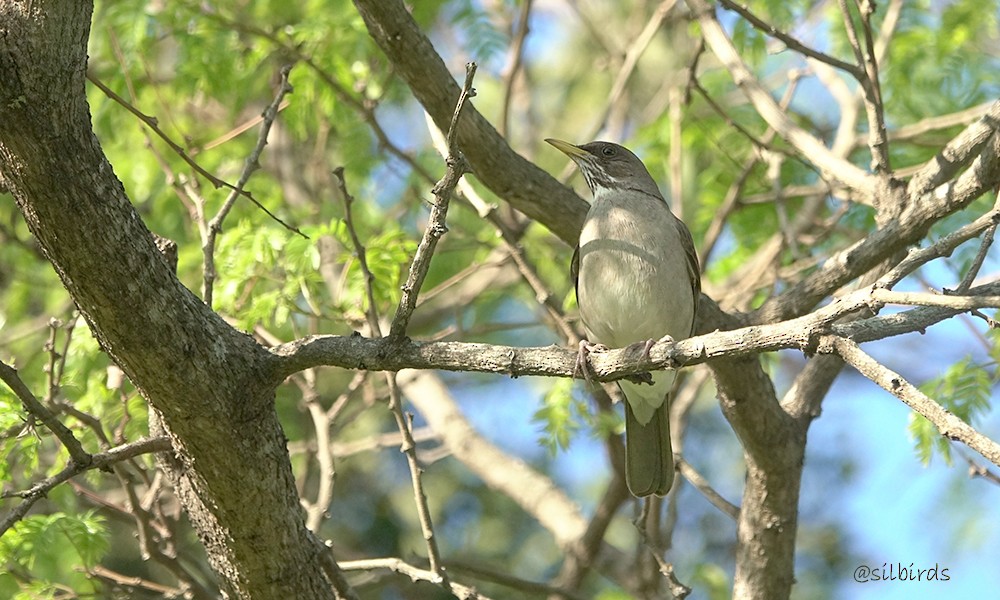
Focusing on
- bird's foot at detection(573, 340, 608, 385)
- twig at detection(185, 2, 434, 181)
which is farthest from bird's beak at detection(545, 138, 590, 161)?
bird's foot at detection(573, 340, 608, 385)

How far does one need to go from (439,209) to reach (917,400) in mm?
1527

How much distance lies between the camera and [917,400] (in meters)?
3.19

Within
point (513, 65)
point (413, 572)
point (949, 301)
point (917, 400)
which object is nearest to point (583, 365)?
point (917, 400)

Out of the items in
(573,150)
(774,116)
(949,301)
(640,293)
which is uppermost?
(573,150)

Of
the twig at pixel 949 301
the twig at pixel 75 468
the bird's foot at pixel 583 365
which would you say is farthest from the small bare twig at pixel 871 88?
the twig at pixel 75 468

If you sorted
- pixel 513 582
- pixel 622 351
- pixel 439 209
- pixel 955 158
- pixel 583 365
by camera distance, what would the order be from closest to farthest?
pixel 439 209 → pixel 583 365 → pixel 622 351 → pixel 955 158 → pixel 513 582

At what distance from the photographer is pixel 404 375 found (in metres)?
8.47

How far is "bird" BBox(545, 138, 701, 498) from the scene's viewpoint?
5992 millimetres

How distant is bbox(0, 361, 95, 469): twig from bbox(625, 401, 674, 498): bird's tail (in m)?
2.98

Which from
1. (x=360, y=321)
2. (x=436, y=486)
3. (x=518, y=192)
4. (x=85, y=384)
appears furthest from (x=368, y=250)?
(x=436, y=486)

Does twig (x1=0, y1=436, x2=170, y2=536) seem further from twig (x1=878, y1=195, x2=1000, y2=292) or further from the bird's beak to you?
the bird's beak

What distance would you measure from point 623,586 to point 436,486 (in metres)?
2.72

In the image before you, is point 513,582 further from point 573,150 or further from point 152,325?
point 152,325

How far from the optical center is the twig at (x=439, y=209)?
3396mm
